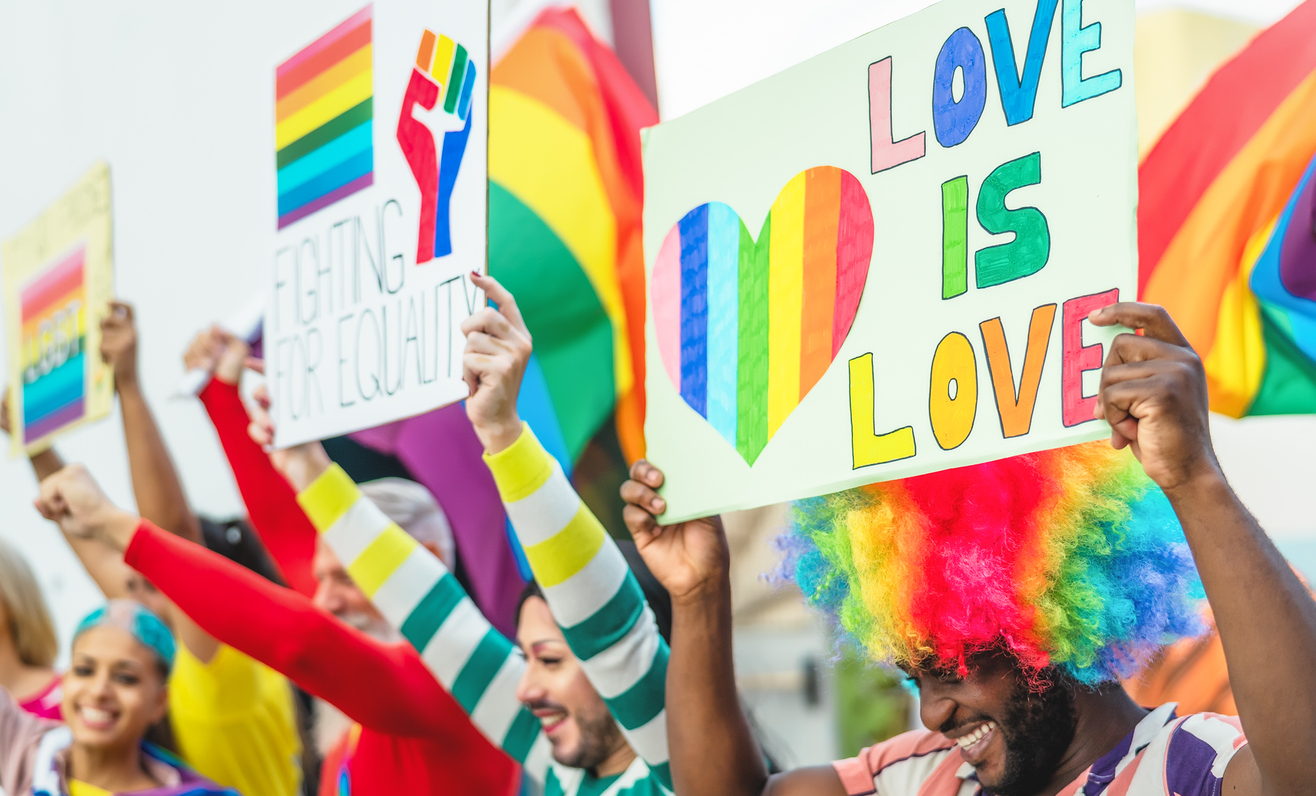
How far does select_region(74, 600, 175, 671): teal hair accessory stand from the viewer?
82.5 inches

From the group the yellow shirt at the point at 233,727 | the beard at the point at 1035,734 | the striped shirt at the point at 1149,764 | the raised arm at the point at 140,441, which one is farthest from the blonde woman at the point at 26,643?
the beard at the point at 1035,734

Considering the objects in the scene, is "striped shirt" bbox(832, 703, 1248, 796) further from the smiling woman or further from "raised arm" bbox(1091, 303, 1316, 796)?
the smiling woman

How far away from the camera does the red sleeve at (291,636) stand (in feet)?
5.86

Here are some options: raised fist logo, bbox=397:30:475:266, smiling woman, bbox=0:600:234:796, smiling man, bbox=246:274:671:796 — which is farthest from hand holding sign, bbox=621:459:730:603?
smiling woman, bbox=0:600:234:796

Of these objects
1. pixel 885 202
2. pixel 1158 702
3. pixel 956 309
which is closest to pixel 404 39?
pixel 885 202

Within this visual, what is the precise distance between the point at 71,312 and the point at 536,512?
1507mm

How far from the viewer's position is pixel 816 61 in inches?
46.4

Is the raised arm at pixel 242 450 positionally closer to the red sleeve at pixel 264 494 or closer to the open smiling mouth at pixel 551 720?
the red sleeve at pixel 264 494

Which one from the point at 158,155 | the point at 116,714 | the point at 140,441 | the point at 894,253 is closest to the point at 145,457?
the point at 140,441

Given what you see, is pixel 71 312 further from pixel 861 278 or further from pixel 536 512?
pixel 861 278

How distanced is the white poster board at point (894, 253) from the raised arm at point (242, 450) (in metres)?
1.13

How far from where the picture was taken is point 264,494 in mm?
2164

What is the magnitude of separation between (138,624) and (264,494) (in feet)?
1.08

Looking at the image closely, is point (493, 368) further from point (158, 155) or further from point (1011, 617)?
point (158, 155)
